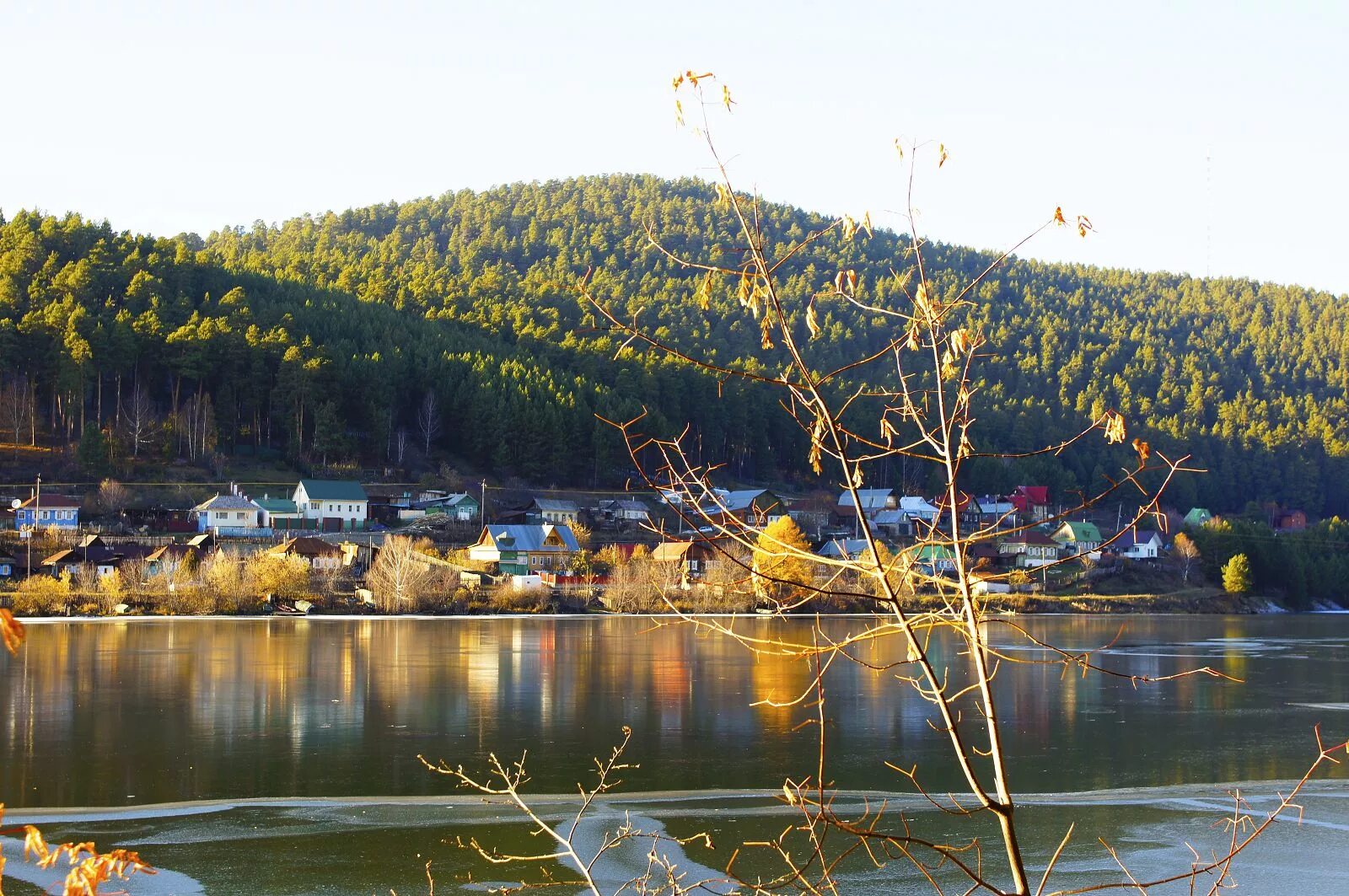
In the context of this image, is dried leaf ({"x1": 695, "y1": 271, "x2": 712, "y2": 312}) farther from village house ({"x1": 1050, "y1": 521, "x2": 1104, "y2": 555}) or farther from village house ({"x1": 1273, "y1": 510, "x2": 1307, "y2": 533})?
village house ({"x1": 1273, "y1": 510, "x2": 1307, "y2": 533})

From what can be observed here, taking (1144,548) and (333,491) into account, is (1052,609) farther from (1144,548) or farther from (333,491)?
(333,491)

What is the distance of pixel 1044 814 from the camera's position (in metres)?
12.2

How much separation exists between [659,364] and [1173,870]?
56390 mm

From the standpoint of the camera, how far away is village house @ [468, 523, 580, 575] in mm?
44594

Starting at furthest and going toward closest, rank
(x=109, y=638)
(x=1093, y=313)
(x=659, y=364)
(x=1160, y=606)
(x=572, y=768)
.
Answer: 1. (x=1093, y=313)
2. (x=659, y=364)
3. (x=1160, y=606)
4. (x=109, y=638)
5. (x=572, y=768)

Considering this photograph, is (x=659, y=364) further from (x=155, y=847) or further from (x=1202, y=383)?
(x=155, y=847)

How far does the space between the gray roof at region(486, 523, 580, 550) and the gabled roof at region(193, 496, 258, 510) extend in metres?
8.08

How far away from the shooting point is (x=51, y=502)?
42.2 metres

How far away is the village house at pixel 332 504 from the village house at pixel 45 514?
7317 millimetres

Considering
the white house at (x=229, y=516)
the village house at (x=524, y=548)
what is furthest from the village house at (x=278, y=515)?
the village house at (x=524, y=548)

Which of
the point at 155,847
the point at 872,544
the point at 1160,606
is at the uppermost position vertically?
the point at 872,544

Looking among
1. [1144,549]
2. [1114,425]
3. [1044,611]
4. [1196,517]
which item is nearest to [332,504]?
[1044,611]

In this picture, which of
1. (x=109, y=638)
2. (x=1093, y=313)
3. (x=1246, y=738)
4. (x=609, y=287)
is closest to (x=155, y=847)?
(x=1246, y=738)

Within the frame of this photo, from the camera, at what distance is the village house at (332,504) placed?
1829 inches
